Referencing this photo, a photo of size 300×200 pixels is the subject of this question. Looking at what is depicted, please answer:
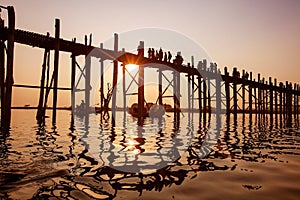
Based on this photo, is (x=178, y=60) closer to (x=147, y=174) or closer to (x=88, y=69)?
(x=88, y=69)

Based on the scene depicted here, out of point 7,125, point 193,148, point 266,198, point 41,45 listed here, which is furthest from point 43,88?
point 266,198

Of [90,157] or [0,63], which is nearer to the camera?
[90,157]

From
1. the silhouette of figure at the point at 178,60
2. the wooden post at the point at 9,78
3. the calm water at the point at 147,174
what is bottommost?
the calm water at the point at 147,174

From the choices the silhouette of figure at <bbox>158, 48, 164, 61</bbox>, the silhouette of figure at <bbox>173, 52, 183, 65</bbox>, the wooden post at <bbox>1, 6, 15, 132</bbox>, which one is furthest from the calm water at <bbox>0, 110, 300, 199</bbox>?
the silhouette of figure at <bbox>173, 52, 183, 65</bbox>

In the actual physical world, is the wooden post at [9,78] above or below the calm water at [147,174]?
above

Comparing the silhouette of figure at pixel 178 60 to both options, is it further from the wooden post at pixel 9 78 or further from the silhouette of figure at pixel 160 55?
the wooden post at pixel 9 78

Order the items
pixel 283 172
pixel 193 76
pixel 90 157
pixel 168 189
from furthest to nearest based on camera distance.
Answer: pixel 193 76
pixel 90 157
pixel 283 172
pixel 168 189

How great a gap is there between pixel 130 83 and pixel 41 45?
767 cm

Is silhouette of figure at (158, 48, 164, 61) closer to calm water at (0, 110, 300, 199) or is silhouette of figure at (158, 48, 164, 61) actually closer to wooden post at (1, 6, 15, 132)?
wooden post at (1, 6, 15, 132)

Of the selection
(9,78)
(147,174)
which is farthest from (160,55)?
(147,174)

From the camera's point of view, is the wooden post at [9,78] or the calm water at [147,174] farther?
the wooden post at [9,78]

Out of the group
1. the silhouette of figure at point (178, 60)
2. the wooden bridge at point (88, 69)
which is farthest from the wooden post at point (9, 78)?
the silhouette of figure at point (178, 60)

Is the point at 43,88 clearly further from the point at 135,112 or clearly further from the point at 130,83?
the point at 135,112

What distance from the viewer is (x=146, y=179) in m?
4.03
